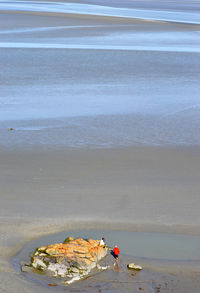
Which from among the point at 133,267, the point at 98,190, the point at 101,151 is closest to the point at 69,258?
the point at 133,267

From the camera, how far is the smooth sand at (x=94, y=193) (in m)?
17.8

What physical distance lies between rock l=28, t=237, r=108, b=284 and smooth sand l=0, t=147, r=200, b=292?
767 millimetres

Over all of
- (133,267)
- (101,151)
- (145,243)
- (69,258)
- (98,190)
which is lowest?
(101,151)

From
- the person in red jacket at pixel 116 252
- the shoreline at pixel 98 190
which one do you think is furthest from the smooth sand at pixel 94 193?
the person in red jacket at pixel 116 252

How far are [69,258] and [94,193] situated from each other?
5295 millimetres

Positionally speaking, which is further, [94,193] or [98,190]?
[98,190]

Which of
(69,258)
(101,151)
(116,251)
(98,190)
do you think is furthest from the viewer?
(101,151)

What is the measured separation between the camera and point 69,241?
52.6ft

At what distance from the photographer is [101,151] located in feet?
80.4

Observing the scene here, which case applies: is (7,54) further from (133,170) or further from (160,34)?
(133,170)

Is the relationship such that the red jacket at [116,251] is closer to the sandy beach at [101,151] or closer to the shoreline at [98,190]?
the sandy beach at [101,151]

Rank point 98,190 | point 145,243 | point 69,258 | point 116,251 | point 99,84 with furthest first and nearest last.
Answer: point 99,84, point 98,190, point 145,243, point 116,251, point 69,258

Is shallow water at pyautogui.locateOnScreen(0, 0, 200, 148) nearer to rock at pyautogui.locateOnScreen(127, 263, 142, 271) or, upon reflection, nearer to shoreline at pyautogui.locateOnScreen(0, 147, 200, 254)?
shoreline at pyautogui.locateOnScreen(0, 147, 200, 254)

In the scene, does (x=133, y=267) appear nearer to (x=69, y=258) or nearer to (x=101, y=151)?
(x=69, y=258)
